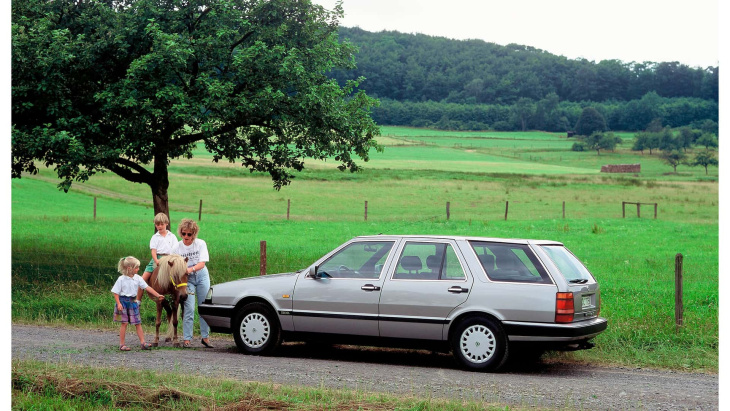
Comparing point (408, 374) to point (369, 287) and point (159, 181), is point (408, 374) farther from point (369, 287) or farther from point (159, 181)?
point (159, 181)

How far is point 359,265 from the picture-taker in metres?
10.5

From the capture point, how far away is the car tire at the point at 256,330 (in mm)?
10672

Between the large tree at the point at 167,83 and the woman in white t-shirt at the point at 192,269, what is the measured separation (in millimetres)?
6788

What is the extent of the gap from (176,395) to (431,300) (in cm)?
354

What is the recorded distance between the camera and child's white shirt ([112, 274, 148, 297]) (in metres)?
10.5

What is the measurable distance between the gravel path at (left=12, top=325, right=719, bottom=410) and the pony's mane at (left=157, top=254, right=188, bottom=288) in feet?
3.16

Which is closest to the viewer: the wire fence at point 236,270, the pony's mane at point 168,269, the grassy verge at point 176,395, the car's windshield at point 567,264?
the grassy verge at point 176,395

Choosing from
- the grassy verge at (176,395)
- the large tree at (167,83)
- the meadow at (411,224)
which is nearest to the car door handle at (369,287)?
the grassy verge at (176,395)

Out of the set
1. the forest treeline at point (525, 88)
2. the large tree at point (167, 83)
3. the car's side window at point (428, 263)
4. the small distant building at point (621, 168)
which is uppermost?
the forest treeline at point (525, 88)

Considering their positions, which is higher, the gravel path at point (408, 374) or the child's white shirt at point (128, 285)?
the child's white shirt at point (128, 285)

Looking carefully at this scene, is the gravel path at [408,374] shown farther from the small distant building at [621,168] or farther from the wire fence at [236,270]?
the small distant building at [621,168]

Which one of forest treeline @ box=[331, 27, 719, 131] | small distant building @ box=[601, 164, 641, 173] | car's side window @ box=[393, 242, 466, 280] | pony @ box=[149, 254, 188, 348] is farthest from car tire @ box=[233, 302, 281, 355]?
forest treeline @ box=[331, 27, 719, 131]

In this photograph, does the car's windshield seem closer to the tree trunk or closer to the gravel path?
the gravel path

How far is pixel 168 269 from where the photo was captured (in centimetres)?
1100
